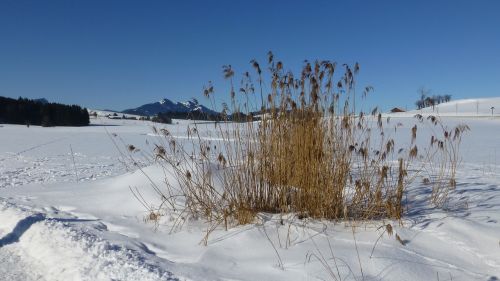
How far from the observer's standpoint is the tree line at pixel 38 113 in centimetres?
5691

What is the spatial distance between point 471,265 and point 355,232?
73cm

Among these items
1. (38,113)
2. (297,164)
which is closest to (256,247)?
(297,164)

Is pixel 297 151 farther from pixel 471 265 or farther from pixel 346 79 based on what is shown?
pixel 471 265

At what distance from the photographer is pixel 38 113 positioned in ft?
194

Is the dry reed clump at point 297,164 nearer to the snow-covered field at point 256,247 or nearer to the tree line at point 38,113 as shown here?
the snow-covered field at point 256,247

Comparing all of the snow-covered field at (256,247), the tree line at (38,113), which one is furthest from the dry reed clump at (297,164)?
the tree line at (38,113)

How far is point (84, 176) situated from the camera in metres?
7.26

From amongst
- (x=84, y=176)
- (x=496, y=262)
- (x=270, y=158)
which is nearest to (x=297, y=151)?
(x=270, y=158)

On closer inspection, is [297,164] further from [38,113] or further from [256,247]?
[38,113]

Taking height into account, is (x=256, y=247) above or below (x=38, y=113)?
below

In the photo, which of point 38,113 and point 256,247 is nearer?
point 256,247

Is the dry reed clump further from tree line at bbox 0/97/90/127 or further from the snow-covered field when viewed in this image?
tree line at bbox 0/97/90/127

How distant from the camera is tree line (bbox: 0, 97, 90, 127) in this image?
56.9 m

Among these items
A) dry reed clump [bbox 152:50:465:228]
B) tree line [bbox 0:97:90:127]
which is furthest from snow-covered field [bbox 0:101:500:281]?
tree line [bbox 0:97:90:127]
